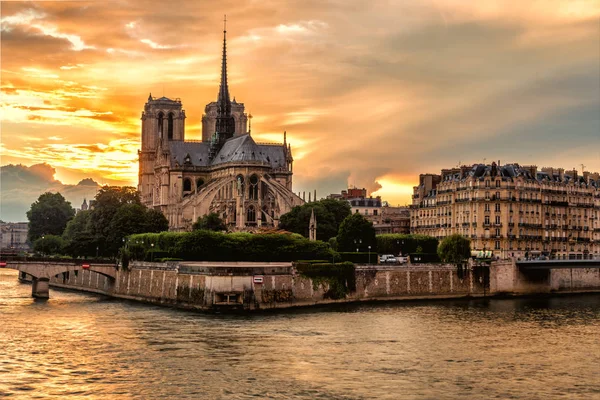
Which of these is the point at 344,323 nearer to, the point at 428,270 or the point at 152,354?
the point at 152,354

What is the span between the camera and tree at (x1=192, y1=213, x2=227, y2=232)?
11494 centimetres

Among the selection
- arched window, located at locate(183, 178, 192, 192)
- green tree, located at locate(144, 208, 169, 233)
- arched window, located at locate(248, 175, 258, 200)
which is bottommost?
green tree, located at locate(144, 208, 169, 233)

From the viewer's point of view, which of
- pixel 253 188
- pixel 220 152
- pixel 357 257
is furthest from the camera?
pixel 220 152

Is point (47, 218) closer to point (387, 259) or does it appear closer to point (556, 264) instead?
point (387, 259)

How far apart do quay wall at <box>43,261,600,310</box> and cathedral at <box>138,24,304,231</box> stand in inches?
1179

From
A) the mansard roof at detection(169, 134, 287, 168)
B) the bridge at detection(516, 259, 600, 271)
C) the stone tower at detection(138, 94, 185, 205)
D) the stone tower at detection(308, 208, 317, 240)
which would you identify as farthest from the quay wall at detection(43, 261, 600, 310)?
the stone tower at detection(138, 94, 185, 205)

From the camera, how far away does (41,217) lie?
548 feet

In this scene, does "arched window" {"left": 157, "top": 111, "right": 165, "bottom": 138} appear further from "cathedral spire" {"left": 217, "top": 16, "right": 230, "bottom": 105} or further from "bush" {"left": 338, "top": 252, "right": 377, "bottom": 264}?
"bush" {"left": 338, "top": 252, "right": 377, "bottom": 264}

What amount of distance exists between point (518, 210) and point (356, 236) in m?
21.6

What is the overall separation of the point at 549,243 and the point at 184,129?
74516 mm

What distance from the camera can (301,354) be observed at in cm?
4728

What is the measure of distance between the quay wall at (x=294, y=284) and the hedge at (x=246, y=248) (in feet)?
13.1

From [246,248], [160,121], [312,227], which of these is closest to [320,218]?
[312,227]

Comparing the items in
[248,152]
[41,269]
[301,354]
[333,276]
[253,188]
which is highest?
[248,152]
